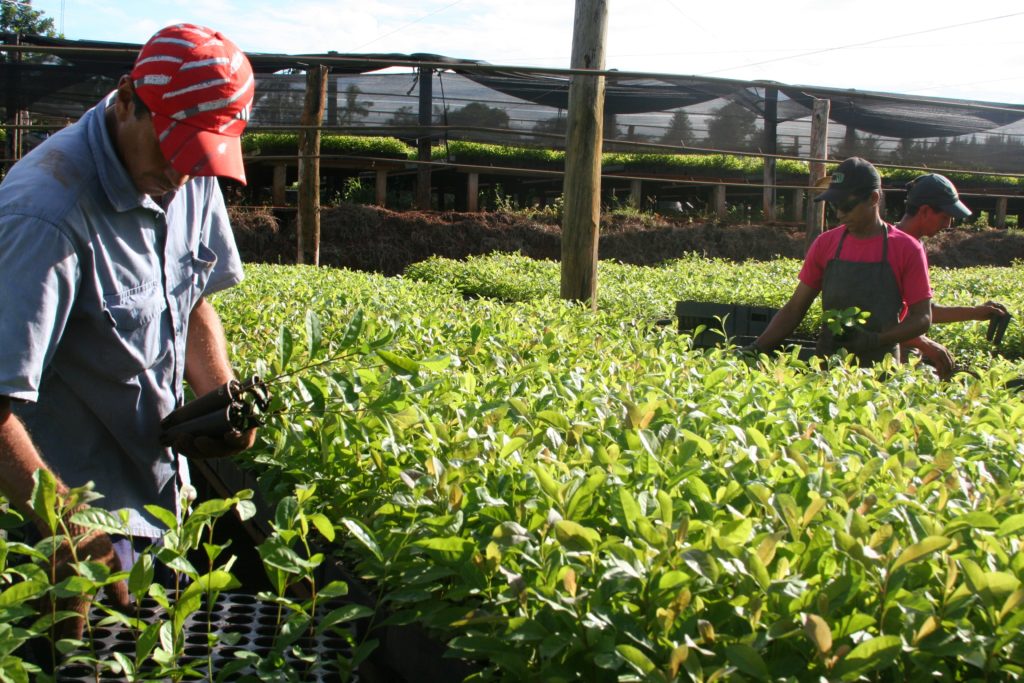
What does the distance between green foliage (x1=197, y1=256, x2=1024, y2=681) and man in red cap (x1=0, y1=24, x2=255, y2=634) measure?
330 mm

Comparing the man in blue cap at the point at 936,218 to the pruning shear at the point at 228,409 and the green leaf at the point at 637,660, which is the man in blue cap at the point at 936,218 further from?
the green leaf at the point at 637,660

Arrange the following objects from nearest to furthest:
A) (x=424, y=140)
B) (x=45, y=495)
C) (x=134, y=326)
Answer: (x=45, y=495) < (x=134, y=326) < (x=424, y=140)

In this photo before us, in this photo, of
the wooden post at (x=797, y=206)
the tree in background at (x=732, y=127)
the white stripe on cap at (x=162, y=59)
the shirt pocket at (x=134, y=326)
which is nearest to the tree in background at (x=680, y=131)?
the tree in background at (x=732, y=127)

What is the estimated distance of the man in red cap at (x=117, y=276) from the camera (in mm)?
1908

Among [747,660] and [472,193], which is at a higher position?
[472,193]

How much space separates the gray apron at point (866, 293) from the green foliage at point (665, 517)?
181 centimetres

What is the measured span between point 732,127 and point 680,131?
1.00m

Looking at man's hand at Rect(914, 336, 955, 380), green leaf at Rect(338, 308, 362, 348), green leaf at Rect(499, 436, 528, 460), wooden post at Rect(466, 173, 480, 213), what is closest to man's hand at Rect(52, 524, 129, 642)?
green leaf at Rect(338, 308, 362, 348)

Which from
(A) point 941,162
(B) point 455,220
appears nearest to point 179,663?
(B) point 455,220

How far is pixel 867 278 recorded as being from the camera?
496 centimetres

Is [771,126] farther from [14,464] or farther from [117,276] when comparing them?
[14,464]

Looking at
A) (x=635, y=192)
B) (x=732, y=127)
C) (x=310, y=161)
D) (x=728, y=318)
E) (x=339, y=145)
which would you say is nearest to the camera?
(x=728, y=318)

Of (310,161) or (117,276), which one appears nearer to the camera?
(117,276)

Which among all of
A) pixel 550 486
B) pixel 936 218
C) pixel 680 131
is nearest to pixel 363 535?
pixel 550 486
